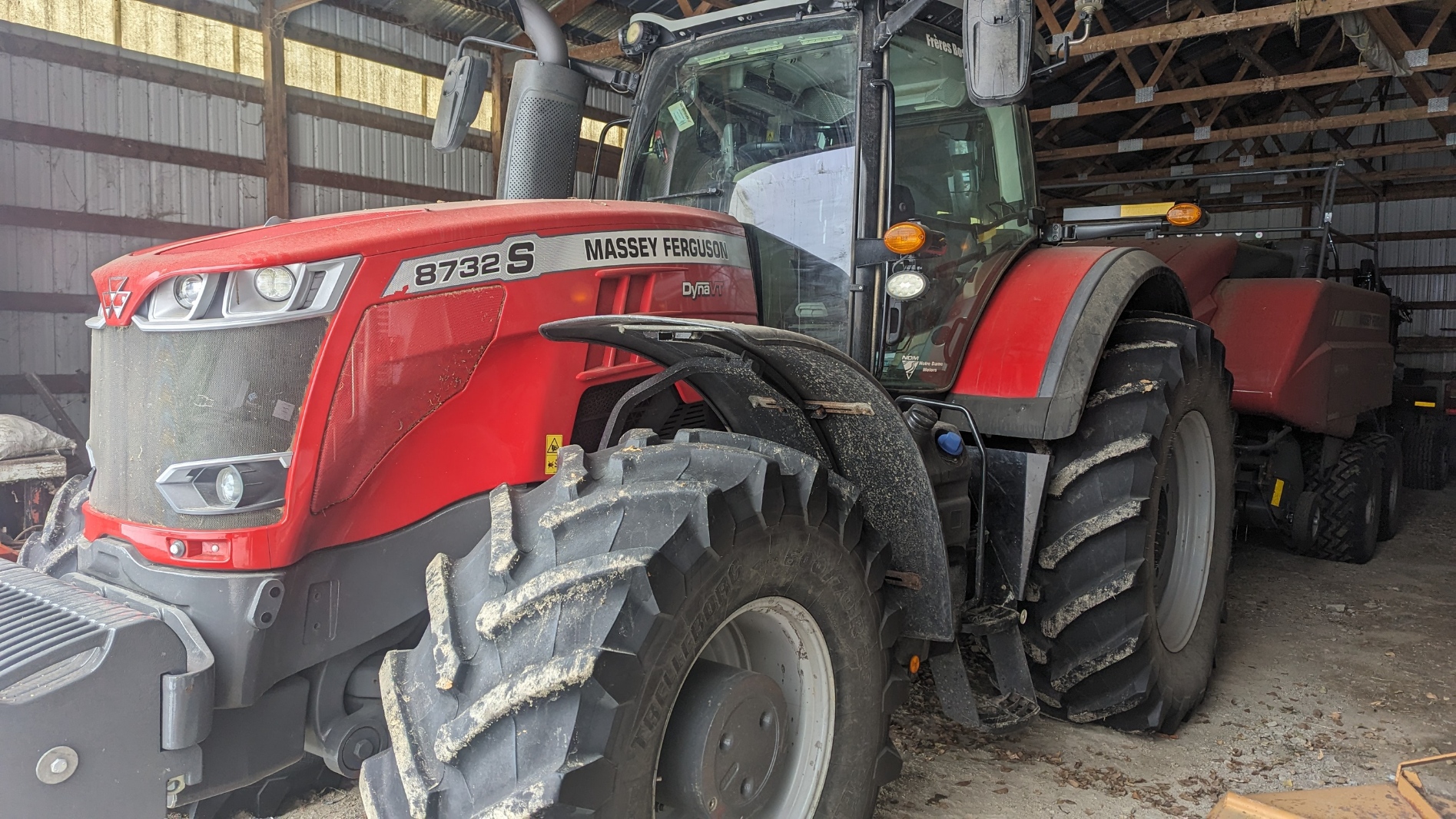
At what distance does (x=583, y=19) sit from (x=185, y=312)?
31.9ft

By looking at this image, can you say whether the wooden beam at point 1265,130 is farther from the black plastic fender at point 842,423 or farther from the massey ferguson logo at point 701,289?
the black plastic fender at point 842,423

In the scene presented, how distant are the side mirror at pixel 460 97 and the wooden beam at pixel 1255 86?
1036 centimetres

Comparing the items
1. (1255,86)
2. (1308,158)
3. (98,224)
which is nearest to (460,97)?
(98,224)

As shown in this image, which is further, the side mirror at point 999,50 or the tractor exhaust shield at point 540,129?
the tractor exhaust shield at point 540,129

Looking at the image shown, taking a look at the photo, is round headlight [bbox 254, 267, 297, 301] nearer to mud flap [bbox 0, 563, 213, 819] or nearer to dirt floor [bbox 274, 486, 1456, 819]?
mud flap [bbox 0, 563, 213, 819]

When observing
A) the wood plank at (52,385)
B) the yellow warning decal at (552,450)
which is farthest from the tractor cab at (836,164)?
the wood plank at (52,385)

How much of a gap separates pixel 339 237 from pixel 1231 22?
9.23 m

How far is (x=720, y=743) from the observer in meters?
1.78

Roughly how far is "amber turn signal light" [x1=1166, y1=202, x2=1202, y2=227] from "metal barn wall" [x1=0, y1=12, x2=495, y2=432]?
784 centimetres

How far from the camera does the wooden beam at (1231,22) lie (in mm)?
8273

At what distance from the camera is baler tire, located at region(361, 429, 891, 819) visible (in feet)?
4.89

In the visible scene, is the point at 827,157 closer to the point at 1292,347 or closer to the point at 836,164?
the point at 836,164

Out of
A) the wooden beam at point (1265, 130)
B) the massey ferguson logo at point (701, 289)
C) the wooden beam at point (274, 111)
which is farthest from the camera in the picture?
the wooden beam at point (1265, 130)

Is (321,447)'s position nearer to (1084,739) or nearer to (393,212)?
(393,212)
